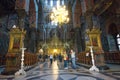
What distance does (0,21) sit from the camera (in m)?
16.6

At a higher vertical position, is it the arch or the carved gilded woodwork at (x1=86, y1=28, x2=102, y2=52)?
the arch

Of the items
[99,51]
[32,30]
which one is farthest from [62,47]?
[99,51]

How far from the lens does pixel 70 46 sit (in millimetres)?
29422

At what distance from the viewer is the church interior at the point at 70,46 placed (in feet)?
23.8

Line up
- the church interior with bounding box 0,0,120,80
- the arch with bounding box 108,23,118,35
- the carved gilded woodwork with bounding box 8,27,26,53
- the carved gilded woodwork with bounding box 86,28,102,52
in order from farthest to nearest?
1. the arch with bounding box 108,23,118,35
2. the carved gilded woodwork with bounding box 86,28,102,52
3. the carved gilded woodwork with bounding box 8,27,26,53
4. the church interior with bounding box 0,0,120,80

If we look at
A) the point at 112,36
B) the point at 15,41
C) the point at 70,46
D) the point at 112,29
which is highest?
the point at 112,29

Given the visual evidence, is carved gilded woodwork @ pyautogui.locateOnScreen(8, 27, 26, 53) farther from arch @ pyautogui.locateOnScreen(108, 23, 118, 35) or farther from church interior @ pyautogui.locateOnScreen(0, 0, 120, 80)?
arch @ pyautogui.locateOnScreen(108, 23, 118, 35)

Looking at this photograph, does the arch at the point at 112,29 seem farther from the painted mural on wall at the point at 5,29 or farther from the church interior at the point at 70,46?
the painted mural on wall at the point at 5,29

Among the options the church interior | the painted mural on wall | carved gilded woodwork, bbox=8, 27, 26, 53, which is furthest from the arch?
the painted mural on wall

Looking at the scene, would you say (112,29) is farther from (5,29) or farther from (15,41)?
(5,29)

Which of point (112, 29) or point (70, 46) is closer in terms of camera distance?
point (112, 29)

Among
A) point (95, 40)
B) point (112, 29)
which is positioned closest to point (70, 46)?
point (112, 29)

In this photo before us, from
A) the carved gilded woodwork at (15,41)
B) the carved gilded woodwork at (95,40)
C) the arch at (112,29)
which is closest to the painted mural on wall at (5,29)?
the carved gilded woodwork at (15,41)

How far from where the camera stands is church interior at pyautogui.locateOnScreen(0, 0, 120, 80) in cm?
725
